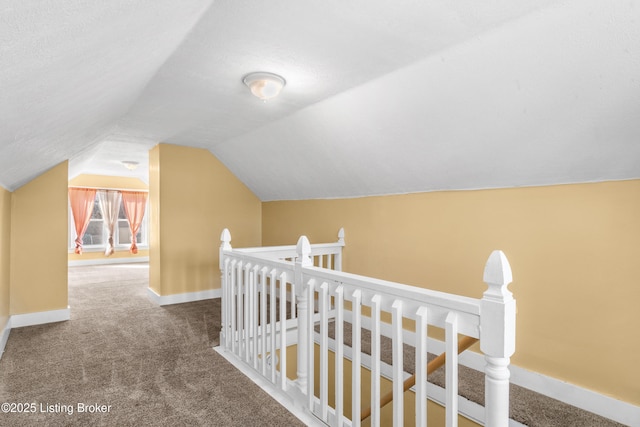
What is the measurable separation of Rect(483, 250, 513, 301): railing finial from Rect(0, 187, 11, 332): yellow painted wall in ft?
12.3

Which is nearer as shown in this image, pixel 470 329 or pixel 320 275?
pixel 470 329

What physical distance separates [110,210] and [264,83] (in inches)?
289

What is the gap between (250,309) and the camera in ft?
8.32

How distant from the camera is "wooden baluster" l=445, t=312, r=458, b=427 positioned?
4.02ft

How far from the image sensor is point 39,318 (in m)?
3.62

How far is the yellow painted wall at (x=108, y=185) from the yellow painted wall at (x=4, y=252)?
4685 mm

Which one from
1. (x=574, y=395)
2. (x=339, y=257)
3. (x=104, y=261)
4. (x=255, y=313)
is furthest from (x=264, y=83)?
(x=104, y=261)

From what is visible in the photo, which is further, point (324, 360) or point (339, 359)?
point (324, 360)

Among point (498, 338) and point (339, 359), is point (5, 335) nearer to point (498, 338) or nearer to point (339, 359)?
point (339, 359)

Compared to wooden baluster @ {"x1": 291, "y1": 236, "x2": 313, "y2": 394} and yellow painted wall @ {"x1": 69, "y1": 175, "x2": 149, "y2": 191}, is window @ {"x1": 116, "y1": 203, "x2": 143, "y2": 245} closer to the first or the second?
yellow painted wall @ {"x1": 69, "y1": 175, "x2": 149, "y2": 191}

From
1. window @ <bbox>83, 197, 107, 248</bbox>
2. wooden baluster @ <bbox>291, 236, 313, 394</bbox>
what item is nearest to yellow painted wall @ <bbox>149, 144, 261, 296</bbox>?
wooden baluster @ <bbox>291, 236, 313, 394</bbox>

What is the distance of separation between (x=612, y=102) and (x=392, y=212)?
191 centimetres

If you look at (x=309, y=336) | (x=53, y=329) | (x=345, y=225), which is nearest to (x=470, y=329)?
(x=309, y=336)

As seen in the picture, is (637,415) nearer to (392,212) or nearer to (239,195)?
(392,212)
